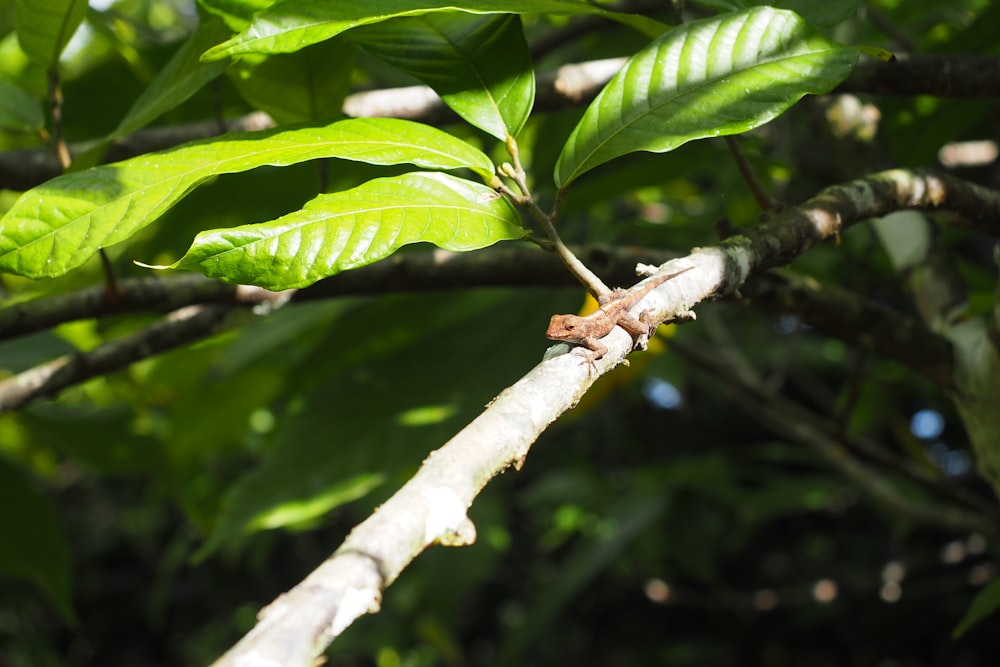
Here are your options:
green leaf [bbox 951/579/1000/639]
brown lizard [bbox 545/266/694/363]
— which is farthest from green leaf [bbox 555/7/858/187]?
green leaf [bbox 951/579/1000/639]

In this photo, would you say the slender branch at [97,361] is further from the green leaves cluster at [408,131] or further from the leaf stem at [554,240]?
the leaf stem at [554,240]

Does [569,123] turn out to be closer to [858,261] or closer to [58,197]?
[858,261]

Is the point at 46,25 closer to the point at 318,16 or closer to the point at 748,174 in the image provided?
the point at 318,16

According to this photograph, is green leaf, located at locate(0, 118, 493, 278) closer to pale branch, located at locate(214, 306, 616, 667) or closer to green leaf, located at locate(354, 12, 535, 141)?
green leaf, located at locate(354, 12, 535, 141)

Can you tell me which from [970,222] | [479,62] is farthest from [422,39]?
[970,222]

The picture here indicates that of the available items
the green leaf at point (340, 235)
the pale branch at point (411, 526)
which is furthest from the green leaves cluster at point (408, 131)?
A: the pale branch at point (411, 526)
